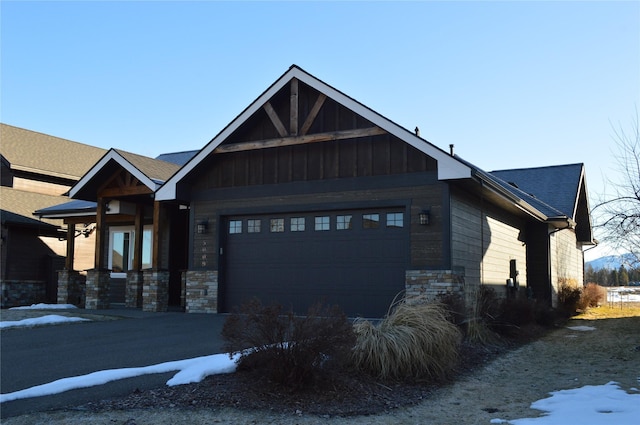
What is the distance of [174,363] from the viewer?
7.57 m

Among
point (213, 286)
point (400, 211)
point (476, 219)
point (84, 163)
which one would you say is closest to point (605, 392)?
point (400, 211)

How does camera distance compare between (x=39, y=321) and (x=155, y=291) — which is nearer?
(x=39, y=321)

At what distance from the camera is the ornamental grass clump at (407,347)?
751 cm

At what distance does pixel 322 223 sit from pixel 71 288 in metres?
9.31

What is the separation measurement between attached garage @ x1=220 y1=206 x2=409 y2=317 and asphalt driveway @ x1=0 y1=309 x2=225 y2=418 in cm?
149

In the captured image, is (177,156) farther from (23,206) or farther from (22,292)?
(22,292)

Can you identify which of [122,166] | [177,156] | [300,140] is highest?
[177,156]

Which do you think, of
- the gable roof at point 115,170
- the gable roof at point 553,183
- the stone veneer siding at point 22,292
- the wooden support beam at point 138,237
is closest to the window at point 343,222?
the gable roof at point 115,170

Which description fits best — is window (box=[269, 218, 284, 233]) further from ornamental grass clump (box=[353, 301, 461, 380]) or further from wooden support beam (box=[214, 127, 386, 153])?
ornamental grass clump (box=[353, 301, 461, 380])

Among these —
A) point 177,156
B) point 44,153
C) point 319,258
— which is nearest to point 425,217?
point 319,258

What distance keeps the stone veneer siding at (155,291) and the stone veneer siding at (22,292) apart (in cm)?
753

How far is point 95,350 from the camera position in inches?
361

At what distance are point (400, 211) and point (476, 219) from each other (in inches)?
102

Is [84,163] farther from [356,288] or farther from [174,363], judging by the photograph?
[174,363]
